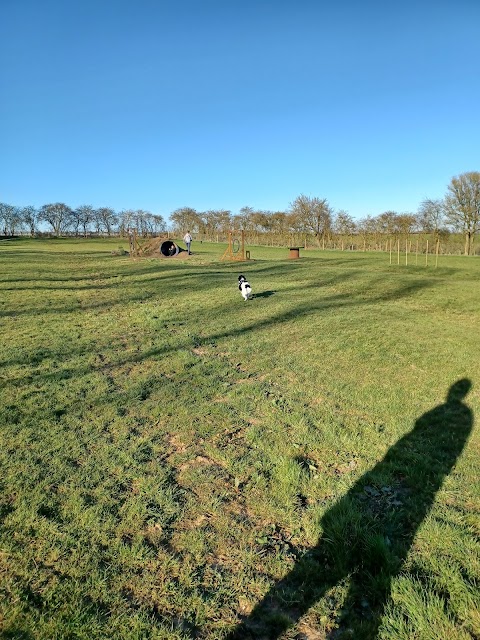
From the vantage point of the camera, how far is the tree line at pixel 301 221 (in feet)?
137

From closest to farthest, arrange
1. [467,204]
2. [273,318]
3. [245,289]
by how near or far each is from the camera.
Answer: [273,318] < [245,289] < [467,204]

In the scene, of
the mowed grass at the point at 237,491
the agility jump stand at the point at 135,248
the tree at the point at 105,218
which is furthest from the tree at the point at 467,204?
the tree at the point at 105,218

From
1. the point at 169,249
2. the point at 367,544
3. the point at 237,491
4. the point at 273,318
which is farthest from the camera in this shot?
the point at 169,249

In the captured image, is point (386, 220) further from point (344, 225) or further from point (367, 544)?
point (367, 544)

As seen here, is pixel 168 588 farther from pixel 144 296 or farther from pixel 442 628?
pixel 144 296

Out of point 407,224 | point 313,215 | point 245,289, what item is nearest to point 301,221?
point 313,215

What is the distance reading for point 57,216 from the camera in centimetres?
8919

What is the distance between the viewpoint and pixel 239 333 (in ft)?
27.9

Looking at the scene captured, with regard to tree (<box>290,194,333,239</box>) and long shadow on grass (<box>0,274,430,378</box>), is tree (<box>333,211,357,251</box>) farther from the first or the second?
long shadow on grass (<box>0,274,430,378</box>)

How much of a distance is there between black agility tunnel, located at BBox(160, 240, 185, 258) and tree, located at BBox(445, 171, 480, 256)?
30.8 m

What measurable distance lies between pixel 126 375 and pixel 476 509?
15.2 ft

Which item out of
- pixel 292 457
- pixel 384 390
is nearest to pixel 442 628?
pixel 292 457

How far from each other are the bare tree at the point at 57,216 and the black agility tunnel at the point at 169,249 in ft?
226

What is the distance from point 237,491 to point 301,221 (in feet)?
199
